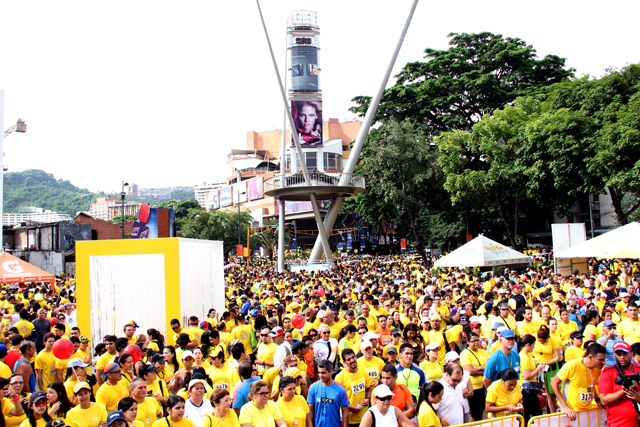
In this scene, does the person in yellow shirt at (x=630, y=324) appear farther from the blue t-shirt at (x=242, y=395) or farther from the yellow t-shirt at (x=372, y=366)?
the blue t-shirt at (x=242, y=395)

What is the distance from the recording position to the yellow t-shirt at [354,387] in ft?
18.3

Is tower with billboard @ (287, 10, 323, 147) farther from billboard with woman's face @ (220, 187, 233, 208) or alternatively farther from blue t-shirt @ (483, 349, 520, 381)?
billboard with woman's face @ (220, 187, 233, 208)

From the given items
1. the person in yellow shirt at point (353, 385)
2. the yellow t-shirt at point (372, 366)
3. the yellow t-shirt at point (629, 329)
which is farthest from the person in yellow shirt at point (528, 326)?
the person in yellow shirt at point (353, 385)

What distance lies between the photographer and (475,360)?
637 cm

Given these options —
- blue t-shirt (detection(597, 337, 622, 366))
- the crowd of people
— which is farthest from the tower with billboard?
blue t-shirt (detection(597, 337, 622, 366))

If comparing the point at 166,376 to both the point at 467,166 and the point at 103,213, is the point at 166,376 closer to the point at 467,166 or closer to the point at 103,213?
the point at 467,166

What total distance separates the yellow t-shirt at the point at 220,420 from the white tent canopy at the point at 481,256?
13.7m

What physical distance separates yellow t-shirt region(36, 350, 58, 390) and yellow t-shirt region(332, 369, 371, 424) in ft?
14.1

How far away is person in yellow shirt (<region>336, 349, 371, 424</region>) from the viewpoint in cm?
559

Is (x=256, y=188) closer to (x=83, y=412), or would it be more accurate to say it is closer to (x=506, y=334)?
(x=506, y=334)

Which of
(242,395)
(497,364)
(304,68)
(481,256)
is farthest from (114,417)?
(304,68)

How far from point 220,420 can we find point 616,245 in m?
14.1

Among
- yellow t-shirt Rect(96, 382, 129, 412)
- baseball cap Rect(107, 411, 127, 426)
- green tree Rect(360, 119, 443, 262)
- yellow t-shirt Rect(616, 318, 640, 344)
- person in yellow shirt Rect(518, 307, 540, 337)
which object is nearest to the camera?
baseball cap Rect(107, 411, 127, 426)

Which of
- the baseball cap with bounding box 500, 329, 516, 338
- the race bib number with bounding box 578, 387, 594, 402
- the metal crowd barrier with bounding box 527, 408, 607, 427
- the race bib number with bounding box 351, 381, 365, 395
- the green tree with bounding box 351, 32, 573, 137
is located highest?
the green tree with bounding box 351, 32, 573, 137
